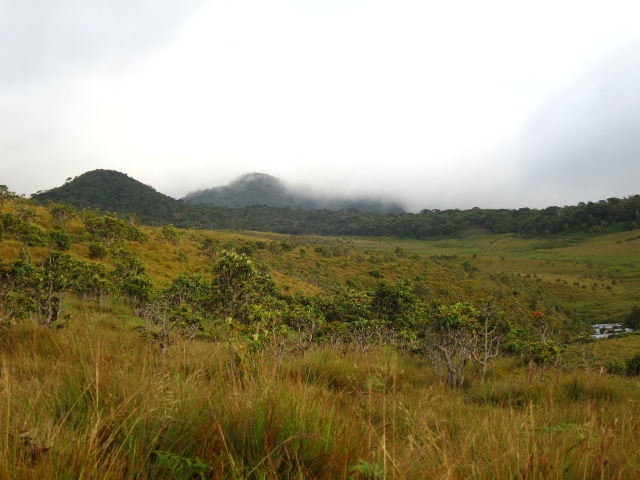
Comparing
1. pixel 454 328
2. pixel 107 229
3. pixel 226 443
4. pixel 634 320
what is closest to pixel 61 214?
pixel 107 229

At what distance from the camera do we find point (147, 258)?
102 ft

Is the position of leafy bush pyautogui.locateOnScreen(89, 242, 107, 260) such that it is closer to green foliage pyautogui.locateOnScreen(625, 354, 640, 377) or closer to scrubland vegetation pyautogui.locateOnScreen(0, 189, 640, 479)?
scrubland vegetation pyautogui.locateOnScreen(0, 189, 640, 479)

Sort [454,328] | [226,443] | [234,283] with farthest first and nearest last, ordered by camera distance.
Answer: [234,283], [454,328], [226,443]

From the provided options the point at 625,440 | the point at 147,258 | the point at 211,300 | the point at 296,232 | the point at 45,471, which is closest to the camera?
the point at 45,471

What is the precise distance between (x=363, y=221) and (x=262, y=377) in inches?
7446

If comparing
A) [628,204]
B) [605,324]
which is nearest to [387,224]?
[628,204]

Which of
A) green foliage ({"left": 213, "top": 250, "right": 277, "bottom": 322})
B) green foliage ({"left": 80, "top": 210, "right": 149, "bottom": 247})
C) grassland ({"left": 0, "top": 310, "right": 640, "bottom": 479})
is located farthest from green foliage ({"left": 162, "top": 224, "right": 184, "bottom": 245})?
grassland ({"left": 0, "top": 310, "right": 640, "bottom": 479})

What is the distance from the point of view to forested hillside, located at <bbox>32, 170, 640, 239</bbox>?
122 metres

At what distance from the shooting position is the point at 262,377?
9.79 feet

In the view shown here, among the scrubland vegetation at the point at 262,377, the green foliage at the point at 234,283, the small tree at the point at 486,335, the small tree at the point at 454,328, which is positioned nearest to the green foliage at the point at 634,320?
the scrubland vegetation at the point at 262,377

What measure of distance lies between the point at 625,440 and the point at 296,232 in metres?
165

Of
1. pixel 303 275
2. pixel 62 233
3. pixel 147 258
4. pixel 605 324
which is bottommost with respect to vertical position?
pixel 605 324

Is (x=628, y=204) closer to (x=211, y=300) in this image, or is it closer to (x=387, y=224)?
(x=387, y=224)

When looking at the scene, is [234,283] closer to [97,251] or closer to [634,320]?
[97,251]
